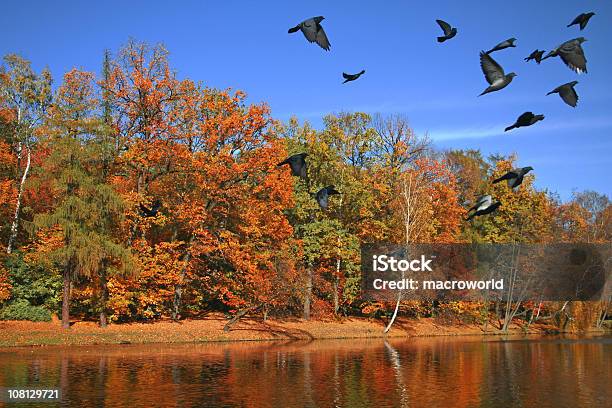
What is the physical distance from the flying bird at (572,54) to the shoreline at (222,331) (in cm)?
3303

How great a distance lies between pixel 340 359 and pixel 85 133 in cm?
2208

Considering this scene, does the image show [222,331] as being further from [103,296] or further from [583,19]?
[583,19]

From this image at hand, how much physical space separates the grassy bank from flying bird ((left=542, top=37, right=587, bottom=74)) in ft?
109

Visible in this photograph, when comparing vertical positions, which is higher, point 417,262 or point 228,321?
point 417,262

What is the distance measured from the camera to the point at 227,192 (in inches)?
1871

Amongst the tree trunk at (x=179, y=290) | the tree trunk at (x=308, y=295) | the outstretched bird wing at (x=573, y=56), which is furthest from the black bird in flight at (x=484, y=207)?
the tree trunk at (x=308, y=295)

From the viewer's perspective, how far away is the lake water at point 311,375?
67.8ft

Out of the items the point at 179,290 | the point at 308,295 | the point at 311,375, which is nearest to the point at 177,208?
the point at 179,290

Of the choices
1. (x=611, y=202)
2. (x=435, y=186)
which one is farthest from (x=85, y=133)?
(x=611, y=202)

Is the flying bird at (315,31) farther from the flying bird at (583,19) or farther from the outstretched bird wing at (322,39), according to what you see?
the flying bird at (583,19)

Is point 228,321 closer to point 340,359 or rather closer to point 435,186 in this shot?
point 340,359

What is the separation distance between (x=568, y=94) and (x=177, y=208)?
36.5m

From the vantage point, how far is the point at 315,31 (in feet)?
44.2

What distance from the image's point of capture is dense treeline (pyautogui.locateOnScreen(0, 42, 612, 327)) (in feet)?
137
